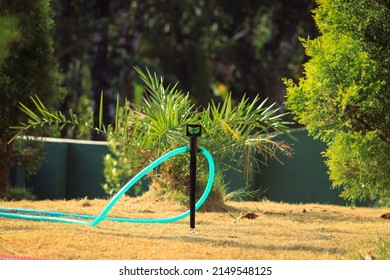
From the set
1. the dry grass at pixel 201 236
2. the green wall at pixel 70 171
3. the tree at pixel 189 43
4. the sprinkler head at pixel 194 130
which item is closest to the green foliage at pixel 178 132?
the dry grass at pixel 201 236

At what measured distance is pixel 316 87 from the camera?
7.02m

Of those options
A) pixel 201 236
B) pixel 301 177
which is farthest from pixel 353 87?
pixel 301 177

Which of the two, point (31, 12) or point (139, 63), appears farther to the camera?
point (139, 63)

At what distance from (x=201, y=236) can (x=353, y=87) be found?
1.83 meters

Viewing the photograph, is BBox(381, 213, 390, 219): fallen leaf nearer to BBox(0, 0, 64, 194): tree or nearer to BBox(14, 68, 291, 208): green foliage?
BBox(14, 68, 291, 208): green foliage

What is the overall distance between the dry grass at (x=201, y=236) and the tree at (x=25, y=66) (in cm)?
185

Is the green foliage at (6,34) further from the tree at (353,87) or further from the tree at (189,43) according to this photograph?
the tree at (189,43)

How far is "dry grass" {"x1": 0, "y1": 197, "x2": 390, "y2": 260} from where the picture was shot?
5828mm

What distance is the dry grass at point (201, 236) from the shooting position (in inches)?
229

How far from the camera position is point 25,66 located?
32.8ft

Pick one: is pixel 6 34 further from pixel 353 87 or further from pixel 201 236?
pixel 353 87
